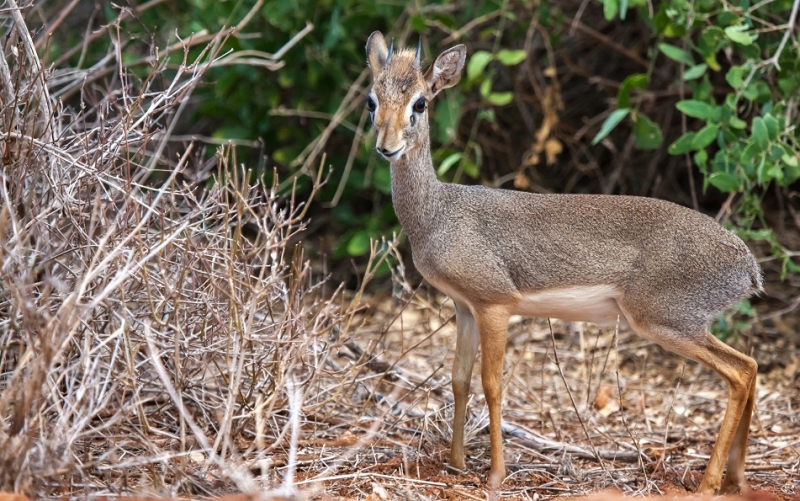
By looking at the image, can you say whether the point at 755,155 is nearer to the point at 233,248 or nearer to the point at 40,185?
the point at 233,248

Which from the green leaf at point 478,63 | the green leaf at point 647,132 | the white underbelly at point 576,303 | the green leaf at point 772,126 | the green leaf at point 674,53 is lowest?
the white underbelly at point 576,303

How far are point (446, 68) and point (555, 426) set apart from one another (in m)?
1.95

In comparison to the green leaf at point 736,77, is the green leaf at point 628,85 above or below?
below

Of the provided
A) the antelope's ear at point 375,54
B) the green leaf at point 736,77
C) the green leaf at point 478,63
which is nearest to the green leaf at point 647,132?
the green leaf at point 736,77

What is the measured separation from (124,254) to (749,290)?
282cm

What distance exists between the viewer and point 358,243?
22.6 feet

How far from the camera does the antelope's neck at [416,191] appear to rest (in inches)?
177

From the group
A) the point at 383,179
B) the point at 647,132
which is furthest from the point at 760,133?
the point at 383,179

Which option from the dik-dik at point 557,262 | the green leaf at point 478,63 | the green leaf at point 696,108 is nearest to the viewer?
the dik-dik at point 557,262

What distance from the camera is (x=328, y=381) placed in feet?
16.6

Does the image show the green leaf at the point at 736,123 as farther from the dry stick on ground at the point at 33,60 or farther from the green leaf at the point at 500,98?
the dry stick on ground at the point at 33,60

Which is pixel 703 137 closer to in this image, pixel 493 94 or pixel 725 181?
pixel 725 181

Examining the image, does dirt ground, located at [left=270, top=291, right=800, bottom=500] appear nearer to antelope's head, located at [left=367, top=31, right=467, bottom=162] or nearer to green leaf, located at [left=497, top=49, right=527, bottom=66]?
antelope's head, located at [left=367, top=31, right=467, bottom=162]

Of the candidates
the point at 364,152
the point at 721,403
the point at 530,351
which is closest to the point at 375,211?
the point at 364,152
